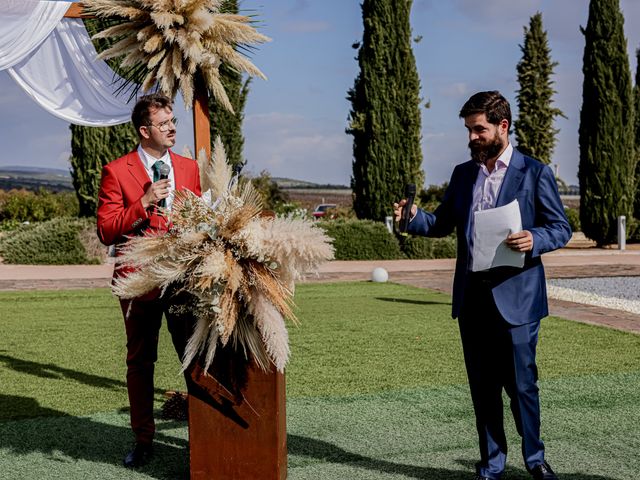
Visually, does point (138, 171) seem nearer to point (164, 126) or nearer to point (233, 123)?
point (164, 126)

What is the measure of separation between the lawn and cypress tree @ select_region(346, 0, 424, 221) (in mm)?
12026

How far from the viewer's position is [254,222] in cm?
381

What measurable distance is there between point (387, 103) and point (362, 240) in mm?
4109

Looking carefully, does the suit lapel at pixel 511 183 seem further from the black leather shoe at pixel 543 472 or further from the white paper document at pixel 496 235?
the black leather shoe at pixel 543 472

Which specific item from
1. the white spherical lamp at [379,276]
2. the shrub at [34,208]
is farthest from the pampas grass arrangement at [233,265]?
the shrub at [34,208]

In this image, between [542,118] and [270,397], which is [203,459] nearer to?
[270,397]

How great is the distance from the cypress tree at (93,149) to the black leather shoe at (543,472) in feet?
51.4

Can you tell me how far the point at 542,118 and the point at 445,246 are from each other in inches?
374

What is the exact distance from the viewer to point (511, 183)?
411cm

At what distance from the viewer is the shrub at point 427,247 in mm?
20859

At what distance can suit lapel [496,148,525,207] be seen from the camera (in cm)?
410

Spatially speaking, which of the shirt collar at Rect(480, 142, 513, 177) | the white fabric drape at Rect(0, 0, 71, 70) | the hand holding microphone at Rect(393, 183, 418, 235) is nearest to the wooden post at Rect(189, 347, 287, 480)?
the hand holding microphone at Rect(393, 183, 418, 235)

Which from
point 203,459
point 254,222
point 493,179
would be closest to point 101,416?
point 203,459

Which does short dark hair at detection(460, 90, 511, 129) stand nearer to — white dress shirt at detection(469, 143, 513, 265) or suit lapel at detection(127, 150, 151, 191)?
white dress shirt at detection(469, 143, 513, 265)
